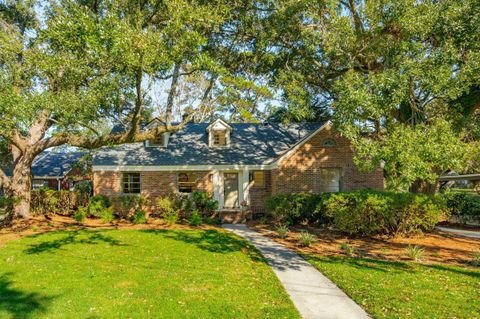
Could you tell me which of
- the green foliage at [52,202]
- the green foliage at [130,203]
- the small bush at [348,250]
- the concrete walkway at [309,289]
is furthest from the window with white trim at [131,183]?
the small bush at [348,250]

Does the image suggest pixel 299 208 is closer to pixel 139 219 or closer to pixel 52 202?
pixel 139 219

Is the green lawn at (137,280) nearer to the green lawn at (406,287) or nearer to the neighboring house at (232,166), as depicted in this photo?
the green lawn at (406,287)

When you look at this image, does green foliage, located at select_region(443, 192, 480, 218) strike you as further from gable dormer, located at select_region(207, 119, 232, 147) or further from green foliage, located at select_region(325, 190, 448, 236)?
gable dormer, located at select_region(207, 119, 232, 147)

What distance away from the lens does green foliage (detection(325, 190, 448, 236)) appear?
11.0 meters

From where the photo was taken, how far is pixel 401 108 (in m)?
12.4

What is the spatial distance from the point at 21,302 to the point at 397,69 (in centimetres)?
1132

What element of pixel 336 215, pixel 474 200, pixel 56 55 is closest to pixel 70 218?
pixel 56 55

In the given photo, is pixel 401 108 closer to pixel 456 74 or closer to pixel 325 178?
pixel 456 74

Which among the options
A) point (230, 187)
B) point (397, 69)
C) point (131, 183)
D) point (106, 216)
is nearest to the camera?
point (397, 69)

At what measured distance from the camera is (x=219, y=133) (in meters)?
20.3

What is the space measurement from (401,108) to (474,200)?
796 centimetres

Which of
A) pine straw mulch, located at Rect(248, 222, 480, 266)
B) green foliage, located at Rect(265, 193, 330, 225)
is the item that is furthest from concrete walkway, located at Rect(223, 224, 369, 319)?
green foliage, located at Rect(265, 193, 330, 225)

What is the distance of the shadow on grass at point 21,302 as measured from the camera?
5.14 metres

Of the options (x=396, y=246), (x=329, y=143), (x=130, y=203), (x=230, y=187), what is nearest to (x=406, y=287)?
(x=396, y=246)
